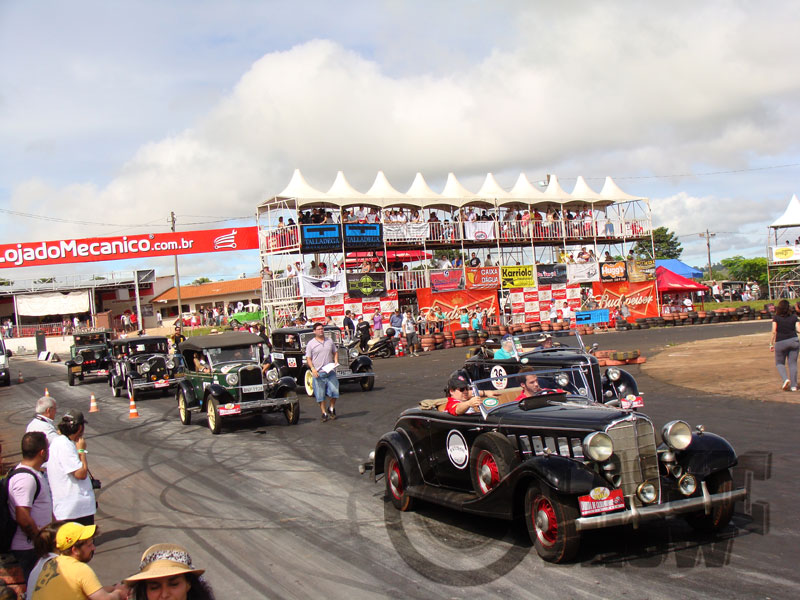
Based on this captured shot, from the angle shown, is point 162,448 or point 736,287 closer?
point 162,448

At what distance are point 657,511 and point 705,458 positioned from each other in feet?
2.39

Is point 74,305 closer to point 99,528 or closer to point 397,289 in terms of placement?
point 397,289

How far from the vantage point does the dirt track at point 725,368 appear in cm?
1311

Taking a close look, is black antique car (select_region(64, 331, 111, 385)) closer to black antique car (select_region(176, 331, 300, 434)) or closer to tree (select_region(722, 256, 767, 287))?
black antique car (select_region(176, 331, 300, 434))

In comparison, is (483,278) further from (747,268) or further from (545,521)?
(747,268)

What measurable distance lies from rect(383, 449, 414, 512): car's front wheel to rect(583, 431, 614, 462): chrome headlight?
2.30m

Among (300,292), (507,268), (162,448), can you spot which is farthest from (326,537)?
(507,268)

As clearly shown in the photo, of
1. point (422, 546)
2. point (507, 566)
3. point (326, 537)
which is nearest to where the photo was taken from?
point (507, 566)

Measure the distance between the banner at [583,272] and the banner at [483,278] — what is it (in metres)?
4.71

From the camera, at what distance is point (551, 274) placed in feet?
121

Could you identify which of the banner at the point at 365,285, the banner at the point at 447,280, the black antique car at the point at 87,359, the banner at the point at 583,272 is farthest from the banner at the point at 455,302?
the black antique car at the point at 87,359

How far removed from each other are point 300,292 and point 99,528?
23583 mm

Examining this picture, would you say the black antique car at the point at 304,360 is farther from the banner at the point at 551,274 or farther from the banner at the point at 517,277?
the banner at the point at 551,274

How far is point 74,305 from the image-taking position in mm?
53312
